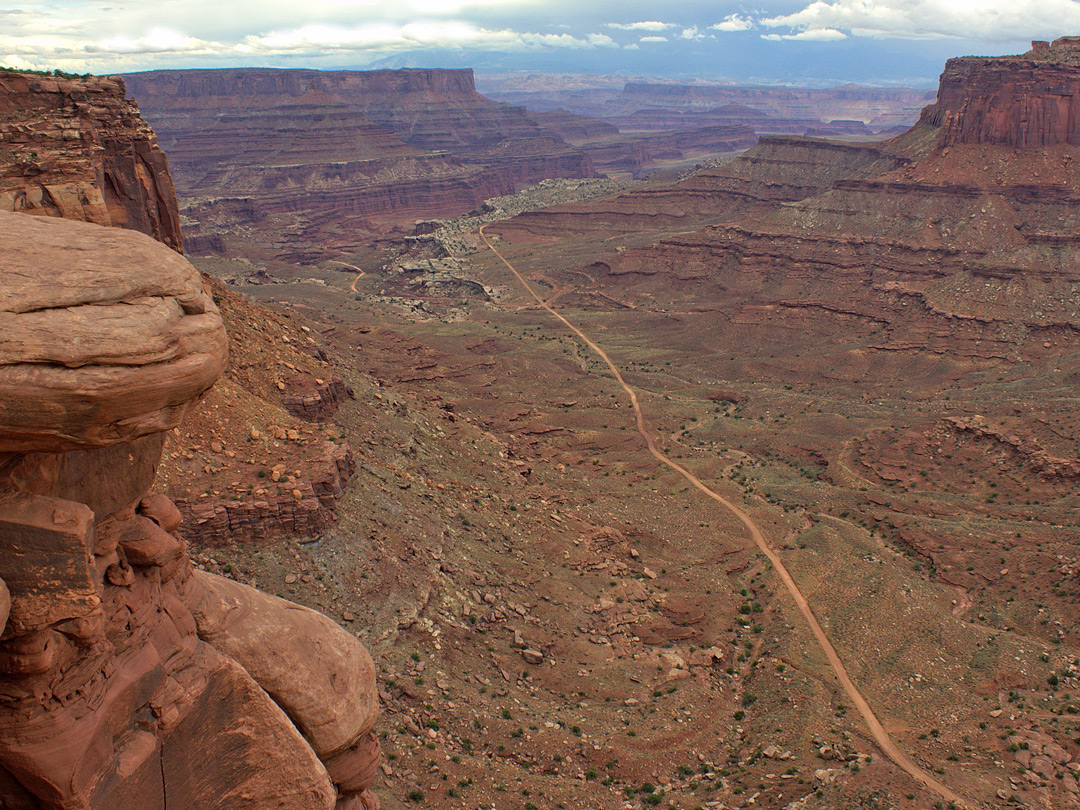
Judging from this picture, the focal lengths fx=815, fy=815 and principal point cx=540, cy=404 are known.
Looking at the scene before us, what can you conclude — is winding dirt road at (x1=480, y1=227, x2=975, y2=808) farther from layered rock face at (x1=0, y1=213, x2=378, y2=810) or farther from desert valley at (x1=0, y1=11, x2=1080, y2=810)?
layered rock face at (x1=0, y1=213, x2=378, y2=810)

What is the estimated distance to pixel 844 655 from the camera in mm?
34969

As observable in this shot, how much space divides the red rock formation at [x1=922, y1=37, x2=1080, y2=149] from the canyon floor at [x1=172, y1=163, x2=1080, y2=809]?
41.0 metres

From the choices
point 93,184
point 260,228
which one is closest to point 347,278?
point 260,228

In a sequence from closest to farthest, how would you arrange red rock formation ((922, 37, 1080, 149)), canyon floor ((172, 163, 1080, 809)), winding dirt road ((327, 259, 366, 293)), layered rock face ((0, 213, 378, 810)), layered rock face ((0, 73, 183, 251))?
layered rock face ((0, 213, 378, 810)) < canyon floor ((172, 163, 1080, 809)) < layered rock face ((0, 73, 183, 251)) < red rock formation ((922, 37, 1080, 149)) < winding dirt road ((327, 259, 366, 293))

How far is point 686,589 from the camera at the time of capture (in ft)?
134

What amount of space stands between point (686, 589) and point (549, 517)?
27.2 ft

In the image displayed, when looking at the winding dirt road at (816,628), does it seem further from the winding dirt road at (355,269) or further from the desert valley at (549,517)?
the winding dirt road at (355,269)

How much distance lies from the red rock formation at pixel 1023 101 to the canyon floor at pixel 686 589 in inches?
1613


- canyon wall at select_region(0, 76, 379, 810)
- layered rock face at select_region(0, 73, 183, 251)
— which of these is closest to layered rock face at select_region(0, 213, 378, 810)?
canyon wall at select_region(0, 76, 379, 810)

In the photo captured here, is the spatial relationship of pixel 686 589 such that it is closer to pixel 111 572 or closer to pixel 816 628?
pixel 816 628

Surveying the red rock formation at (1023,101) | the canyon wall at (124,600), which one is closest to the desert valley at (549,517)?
the canyon wall at (124,600)

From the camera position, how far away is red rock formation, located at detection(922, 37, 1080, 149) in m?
96.0

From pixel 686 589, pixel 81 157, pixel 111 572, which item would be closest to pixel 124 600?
pixel 111 572

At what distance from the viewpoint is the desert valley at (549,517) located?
12.1 meters
